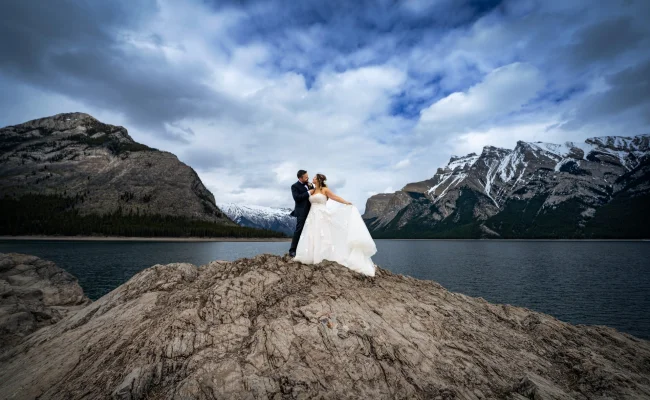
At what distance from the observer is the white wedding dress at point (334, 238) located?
12.0m

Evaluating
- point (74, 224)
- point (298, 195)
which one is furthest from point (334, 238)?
point (74, 224)

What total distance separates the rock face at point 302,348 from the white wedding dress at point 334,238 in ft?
2.42

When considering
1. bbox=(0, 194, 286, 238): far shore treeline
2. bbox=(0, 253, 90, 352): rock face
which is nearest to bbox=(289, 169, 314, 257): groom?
bbox=(0, 253, 90, 352): rock face

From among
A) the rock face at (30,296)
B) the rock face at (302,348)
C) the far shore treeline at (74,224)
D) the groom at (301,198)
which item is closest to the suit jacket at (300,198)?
the groom at (301,198)

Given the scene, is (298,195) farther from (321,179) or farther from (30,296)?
(30,296)

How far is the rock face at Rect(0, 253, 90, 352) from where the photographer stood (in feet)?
Result: 45.4

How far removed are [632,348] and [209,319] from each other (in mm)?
15880

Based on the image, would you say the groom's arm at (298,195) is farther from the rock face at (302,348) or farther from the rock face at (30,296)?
the rock face at (30,296)

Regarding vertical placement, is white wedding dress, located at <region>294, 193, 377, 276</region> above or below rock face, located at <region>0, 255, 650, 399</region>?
above

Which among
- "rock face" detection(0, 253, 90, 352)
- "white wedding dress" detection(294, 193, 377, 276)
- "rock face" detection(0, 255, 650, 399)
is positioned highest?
"white wedding dress" detection(294, 193, 377, 276)

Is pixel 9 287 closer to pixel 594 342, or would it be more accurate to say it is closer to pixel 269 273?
pixel 269 273

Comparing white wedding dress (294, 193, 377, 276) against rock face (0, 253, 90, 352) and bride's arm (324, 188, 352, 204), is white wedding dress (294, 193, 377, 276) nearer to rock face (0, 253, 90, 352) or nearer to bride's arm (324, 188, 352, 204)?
bride's arm (324, 188, 352, 204)

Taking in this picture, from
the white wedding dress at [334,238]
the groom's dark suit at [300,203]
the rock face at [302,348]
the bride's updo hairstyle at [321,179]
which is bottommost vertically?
the rock face at [302,348]

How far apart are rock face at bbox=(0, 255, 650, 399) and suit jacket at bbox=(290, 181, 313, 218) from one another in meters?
2.27
